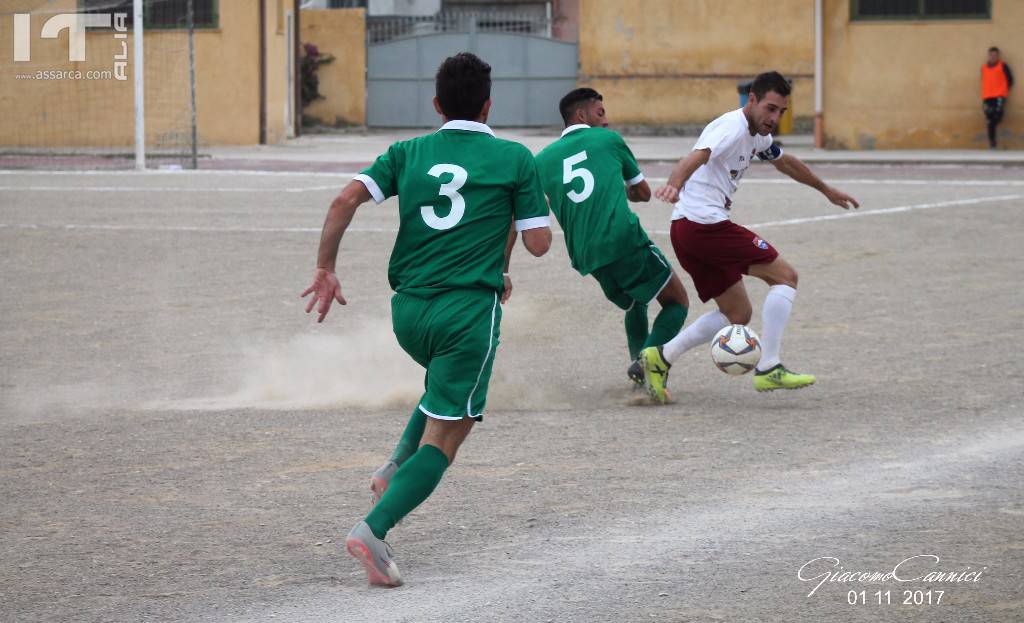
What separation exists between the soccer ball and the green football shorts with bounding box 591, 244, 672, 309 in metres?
0.53

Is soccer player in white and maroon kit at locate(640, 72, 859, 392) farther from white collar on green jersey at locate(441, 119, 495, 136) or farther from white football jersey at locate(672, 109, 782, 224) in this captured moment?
white collar on green jersey at locate(441, 119, 495, 136)

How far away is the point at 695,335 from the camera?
8.08 meters

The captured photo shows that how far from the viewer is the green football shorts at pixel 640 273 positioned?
8023 mm

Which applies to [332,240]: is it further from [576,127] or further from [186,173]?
[186,173]

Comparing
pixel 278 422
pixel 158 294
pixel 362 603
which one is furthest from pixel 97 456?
pixel 158 294

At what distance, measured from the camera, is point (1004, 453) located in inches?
260

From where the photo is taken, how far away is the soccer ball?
772 cm

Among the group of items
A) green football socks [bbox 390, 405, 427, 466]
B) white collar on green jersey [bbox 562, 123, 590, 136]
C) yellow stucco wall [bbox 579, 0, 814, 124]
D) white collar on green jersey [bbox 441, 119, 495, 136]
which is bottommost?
green football socks [bbox 390, 405, 427, 466]

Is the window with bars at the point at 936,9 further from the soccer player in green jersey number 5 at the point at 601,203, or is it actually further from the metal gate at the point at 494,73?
the soccer player in green jersey number 5 at the point at 601,203

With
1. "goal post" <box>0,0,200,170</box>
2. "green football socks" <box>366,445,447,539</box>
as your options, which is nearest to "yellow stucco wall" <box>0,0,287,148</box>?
"goal post" <box>0,0,200,170</box>

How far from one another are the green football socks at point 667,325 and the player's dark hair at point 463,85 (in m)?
3.30

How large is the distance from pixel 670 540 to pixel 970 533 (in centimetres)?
108

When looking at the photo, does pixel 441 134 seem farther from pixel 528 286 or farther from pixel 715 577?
pixel 528 286

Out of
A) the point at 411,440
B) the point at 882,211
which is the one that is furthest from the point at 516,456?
the point at 882,211
